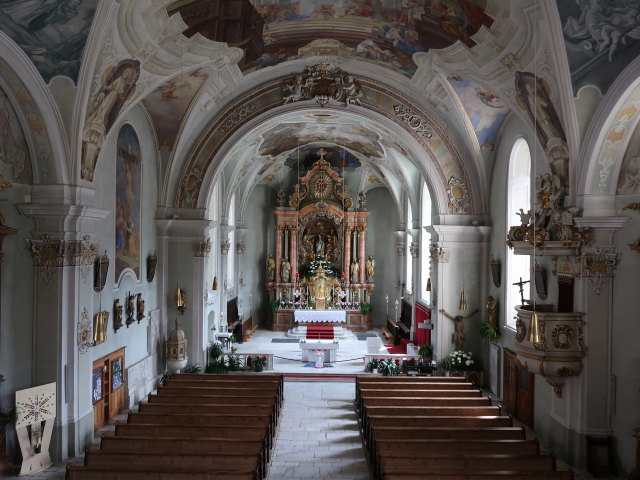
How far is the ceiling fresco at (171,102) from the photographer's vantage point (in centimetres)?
1516

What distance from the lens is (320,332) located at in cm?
2717

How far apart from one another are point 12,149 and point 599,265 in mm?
11378

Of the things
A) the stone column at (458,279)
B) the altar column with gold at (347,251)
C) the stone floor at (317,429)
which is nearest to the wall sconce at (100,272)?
the stone floor at (317,429)

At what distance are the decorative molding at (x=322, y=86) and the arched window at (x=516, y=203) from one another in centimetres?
501

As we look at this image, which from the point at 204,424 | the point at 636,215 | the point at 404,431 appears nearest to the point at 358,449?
the point at 404,431

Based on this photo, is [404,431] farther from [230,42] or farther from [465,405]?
[230,42]

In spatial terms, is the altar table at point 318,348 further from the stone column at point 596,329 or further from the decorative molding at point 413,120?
the stone column at point 596,329

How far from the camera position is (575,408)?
1129 cm

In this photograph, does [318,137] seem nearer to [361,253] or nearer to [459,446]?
[361,253]

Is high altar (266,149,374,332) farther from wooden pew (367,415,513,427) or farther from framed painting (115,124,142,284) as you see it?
wooden pew (367,415,513,427)

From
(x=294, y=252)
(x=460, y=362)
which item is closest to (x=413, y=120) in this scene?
(x=460, y=362)

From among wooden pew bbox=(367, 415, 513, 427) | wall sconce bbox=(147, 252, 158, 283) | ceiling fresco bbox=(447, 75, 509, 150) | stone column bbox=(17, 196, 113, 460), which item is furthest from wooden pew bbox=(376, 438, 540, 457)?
wall sconce bbox=(147, 252, 158, 283)

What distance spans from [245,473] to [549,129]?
28.4 ft

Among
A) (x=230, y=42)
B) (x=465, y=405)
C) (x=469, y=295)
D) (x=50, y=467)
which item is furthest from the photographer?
(x=469, y=295)
